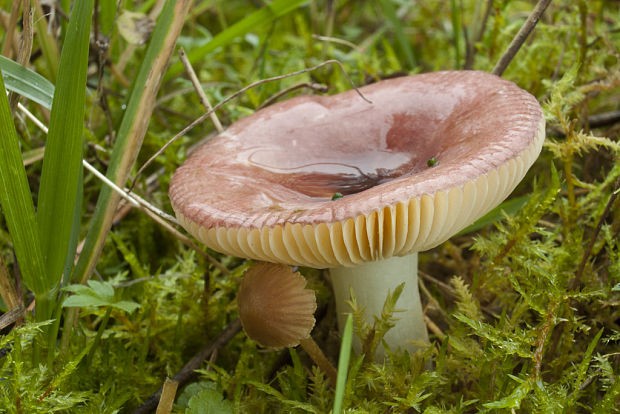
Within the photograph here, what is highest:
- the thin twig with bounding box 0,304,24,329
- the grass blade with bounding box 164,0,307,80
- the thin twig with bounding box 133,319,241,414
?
the grass blade with bounding box 164,0,307,80

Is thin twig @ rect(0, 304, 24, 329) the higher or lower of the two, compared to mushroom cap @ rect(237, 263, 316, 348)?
lower

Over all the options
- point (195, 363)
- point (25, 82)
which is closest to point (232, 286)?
point (195, 363)

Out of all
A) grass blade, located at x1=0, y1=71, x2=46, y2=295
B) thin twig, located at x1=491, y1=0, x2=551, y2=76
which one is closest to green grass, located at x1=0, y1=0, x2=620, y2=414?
grass blade, located at x1=0, y1=71, x2=46, y2=295

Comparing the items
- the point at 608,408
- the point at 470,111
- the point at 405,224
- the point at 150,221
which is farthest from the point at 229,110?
the point at 608,408

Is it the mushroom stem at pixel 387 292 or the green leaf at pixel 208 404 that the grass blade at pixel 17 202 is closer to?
the green leaf at pixel 208 404

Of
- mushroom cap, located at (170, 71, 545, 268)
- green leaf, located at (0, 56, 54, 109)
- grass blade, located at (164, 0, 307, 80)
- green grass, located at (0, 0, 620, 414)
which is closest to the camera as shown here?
mushroom cap, located at (170, 71, 545, 268)

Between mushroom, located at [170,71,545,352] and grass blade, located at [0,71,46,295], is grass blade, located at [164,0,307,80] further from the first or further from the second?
grass blade, located at [0,71,46,295]

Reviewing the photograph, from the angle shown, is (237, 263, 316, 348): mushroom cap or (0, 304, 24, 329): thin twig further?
(0, 304, 24, 329): thin twig

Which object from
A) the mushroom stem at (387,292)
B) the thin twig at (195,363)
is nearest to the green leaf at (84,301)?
the thin twig at (195,363)
